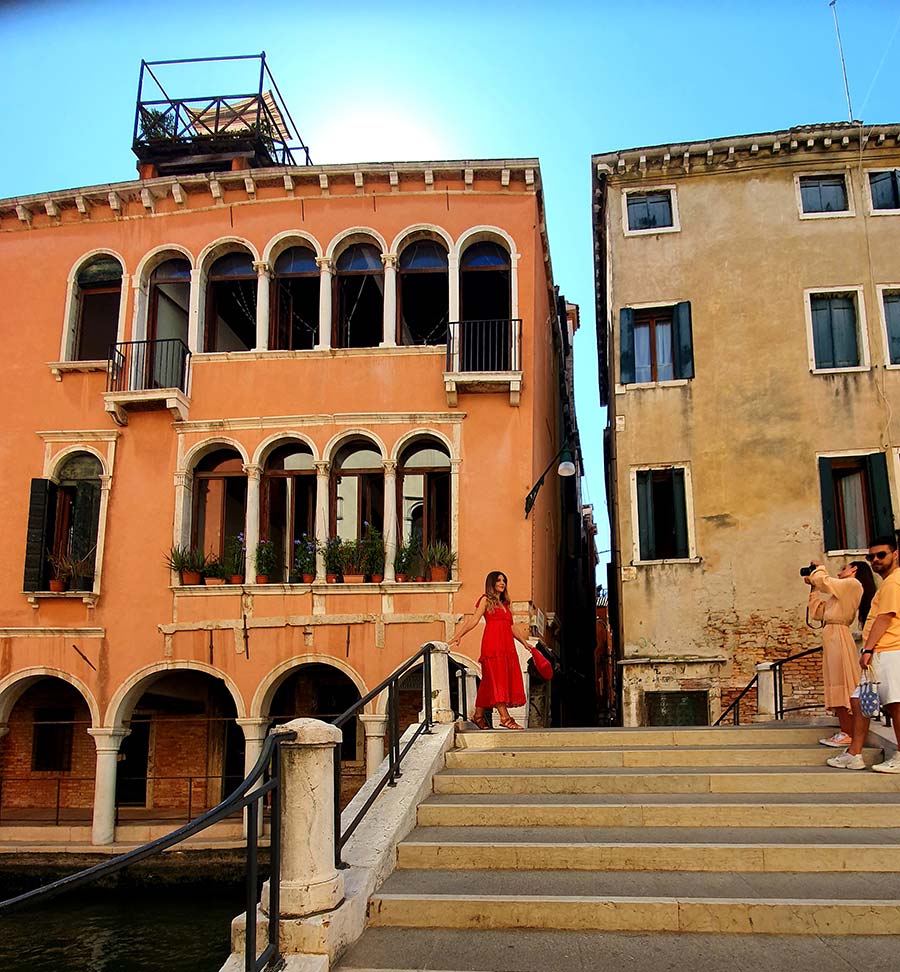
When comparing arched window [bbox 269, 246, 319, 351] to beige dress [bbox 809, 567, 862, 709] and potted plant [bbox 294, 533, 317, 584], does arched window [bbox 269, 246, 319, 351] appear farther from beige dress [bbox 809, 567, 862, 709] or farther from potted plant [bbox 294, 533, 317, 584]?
beige dress [bbox 809, 567, 862, 709]

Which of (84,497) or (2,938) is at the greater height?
(84,497)

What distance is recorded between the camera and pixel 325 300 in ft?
Answer: 58.0

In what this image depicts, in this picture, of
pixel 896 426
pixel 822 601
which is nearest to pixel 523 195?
pixel 896 426

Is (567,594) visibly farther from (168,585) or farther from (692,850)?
(692,850)

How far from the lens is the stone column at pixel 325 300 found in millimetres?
17469

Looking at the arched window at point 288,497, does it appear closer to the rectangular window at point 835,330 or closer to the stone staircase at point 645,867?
the stone staircase at point 645,867

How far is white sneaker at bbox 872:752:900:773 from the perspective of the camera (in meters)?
7.39

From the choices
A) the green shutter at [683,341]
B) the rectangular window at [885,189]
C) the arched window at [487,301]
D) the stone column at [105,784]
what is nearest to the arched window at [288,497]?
the arched window at [487,301]

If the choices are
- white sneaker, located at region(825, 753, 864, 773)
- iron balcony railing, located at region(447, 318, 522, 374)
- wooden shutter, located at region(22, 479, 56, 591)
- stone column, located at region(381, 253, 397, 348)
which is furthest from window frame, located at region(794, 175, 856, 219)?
wooden shutter, located at region(22, 479, 56, 591)

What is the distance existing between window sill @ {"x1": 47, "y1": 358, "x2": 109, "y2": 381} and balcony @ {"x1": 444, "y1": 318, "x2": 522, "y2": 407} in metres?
6.72

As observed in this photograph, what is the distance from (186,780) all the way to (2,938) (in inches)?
234

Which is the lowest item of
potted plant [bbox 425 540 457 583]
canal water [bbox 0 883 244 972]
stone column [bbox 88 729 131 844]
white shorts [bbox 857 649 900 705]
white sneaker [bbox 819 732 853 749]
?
canal water [bbox 0 883 244 972]

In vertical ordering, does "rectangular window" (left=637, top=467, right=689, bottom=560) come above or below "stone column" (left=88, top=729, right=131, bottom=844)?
above

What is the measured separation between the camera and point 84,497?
58.1ft
